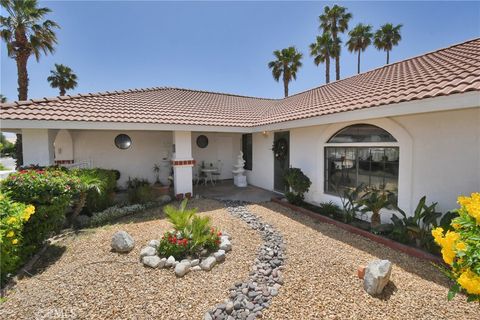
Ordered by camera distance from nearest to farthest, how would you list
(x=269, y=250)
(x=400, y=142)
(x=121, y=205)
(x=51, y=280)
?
1. (x=51, y=280)
2. (x=269, y=250)
3. (x=400, y=142)
4. (x=121, y=205)

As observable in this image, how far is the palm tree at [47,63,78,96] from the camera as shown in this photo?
20375 millimetres

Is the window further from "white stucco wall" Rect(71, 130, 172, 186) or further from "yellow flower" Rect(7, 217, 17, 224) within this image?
"yellow flower" Rect(7, 217, 17, 224)

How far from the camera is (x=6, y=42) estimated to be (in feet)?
42.0

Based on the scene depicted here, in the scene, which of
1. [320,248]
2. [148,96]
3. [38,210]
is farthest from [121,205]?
[320,248]

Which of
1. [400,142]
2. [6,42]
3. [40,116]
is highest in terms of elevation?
[6,42]

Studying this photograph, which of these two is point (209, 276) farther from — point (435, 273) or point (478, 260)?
point (435, 273)

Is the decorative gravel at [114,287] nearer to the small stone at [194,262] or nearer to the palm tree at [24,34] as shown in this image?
the small stone at [194,262]

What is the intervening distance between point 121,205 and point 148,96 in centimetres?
556

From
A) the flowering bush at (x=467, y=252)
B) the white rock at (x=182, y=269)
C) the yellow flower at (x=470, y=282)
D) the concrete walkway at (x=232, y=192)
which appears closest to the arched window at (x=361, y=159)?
the concrete walkway at (x=232, y=192)

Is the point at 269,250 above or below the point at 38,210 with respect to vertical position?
below

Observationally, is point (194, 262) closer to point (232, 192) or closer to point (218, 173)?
point (232, 192)

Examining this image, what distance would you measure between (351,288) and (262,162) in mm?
7532

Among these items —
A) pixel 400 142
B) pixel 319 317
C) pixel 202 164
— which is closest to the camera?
pixel 319 317

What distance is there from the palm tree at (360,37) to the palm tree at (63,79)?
27.8m
